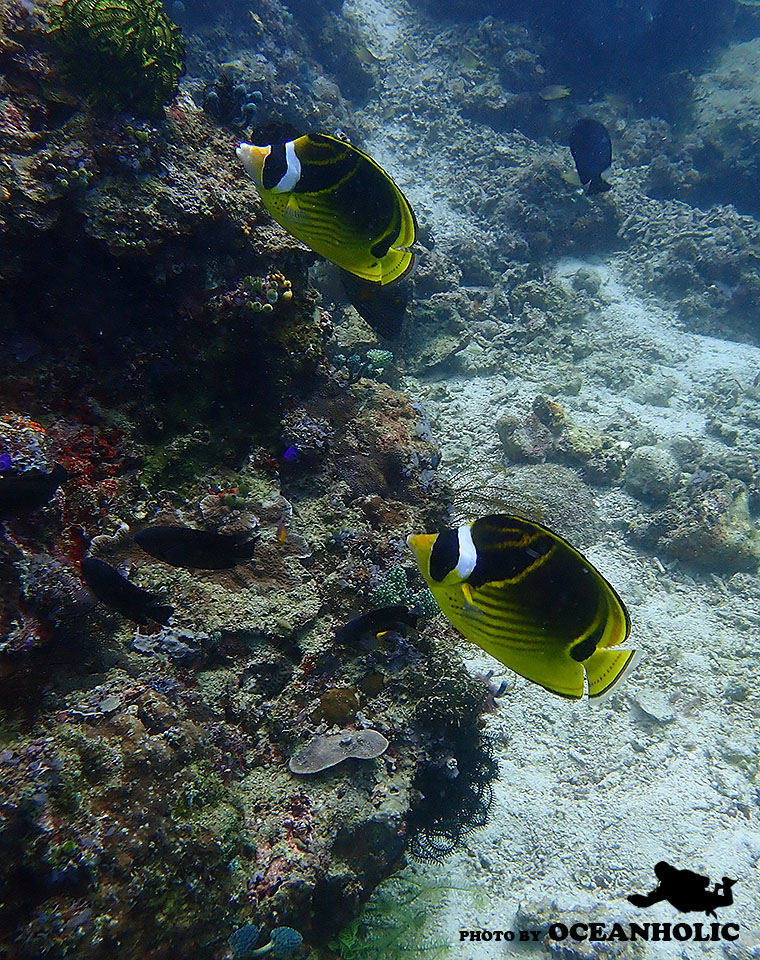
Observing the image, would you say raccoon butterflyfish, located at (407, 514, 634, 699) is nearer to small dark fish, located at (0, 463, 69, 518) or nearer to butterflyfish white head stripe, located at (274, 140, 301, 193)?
butterflyfish white head stripe, located at (274, 140, 301, 193)

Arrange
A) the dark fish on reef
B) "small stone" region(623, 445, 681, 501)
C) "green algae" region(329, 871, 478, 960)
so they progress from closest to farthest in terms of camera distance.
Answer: "green algae" region(329, 871, 478, 960) → the dark fish on reef → "small stone" region(623, 445, 681, 501)

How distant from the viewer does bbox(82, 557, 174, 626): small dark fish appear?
92.3 inches

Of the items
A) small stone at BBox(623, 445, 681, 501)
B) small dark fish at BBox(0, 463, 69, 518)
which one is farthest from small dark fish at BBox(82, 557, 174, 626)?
small stone at BBox(623, 445, 681, 501)

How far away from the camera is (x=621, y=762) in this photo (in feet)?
16.1

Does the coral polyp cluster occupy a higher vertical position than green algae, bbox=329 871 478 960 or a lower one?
higher

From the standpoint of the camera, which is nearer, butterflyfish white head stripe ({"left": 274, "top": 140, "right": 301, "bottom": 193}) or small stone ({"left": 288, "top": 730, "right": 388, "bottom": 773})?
butterflyfish white head stripe ({"left": 274, "top": 140, "right": 301, "bottom": 193})

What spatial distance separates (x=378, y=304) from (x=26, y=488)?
2.98 meters

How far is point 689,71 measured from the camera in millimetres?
14758

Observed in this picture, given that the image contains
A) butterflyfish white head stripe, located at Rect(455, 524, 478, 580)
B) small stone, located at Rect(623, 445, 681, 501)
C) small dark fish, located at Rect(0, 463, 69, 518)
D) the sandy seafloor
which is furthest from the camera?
small stone, located at Rect(623, 445, 681, 501)

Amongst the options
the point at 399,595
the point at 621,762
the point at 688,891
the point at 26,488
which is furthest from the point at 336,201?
the point at 688,891

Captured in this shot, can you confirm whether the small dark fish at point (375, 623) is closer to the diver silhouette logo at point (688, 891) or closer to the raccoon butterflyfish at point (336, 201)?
the raccoon butterflyfish at point (336, 201)

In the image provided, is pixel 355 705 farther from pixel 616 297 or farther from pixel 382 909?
pixel 616 297

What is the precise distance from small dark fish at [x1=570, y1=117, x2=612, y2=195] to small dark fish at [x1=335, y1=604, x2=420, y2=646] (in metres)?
6.07

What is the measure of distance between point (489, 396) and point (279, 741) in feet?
19.3
